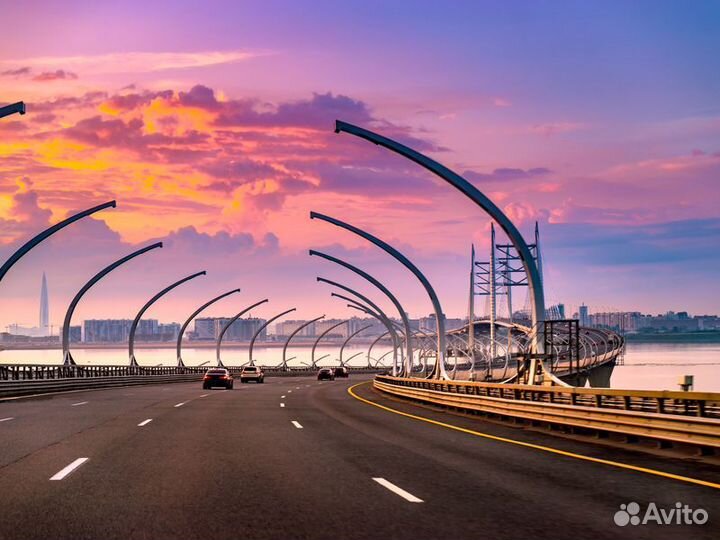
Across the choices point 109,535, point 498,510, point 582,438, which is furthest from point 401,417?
point 109,535

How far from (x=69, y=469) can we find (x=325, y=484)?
3.57 metres

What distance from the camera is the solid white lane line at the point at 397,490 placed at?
978 cm

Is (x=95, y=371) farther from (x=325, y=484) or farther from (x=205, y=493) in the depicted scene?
(x=205, y=493)

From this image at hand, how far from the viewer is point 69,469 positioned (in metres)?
12.0

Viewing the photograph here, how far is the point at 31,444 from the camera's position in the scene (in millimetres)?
15336

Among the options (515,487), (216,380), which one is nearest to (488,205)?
(515,487)

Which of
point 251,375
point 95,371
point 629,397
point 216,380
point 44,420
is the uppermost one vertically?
point 629,397

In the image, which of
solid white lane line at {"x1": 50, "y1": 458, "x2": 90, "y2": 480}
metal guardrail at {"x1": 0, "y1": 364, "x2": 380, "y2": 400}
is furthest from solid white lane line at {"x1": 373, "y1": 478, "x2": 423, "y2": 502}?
metal guardrail at {"x1": 0, "y1": 364, "x2": 380, "y2": 400}

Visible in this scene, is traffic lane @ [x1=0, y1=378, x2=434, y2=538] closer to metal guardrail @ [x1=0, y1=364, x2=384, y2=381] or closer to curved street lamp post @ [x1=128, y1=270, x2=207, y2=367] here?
metal guardrail @ [x1=0, y1=364, x2=384, y2=381]

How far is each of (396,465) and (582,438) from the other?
6351 millimetres

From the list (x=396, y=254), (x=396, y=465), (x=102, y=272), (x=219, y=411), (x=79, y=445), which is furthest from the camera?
(x=102, y=272)

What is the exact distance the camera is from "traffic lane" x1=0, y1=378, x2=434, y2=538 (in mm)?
8039

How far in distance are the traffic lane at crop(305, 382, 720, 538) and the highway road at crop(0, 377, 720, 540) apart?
2 cm

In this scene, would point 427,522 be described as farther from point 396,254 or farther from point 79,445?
point 396,254
